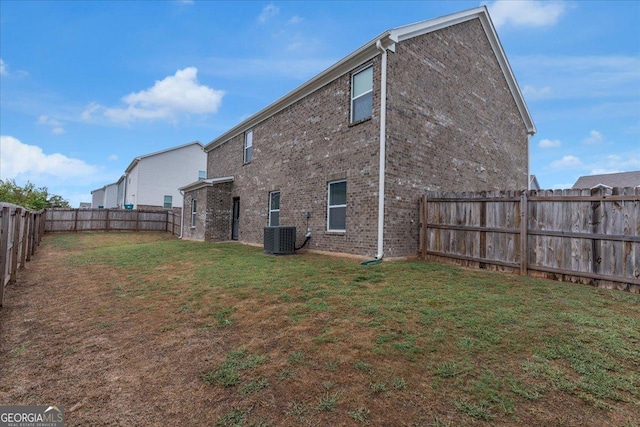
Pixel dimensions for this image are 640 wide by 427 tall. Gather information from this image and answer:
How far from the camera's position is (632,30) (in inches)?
373

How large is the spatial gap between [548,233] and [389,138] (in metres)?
4.34

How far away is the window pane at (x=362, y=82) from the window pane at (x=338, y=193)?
2.85 m

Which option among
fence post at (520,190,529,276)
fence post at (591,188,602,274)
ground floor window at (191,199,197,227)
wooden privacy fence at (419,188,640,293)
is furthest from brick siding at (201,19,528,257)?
ground floor window at (191,199,197,227)

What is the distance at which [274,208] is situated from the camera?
1305cm

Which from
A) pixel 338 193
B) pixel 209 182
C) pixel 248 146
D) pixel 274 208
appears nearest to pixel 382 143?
pixel 338 193

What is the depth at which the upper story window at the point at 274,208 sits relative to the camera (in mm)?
12801

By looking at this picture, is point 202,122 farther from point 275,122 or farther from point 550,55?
point 550,55

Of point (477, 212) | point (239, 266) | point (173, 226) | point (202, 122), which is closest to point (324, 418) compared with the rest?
point (239, 266)

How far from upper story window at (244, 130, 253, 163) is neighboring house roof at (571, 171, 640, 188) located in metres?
25.2

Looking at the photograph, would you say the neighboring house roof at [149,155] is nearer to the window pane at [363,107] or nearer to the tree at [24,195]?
the tree at [24,195]

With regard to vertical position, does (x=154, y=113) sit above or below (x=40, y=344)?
above

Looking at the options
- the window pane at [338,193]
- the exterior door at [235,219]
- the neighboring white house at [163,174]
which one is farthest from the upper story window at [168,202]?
the window pane at [338,193]

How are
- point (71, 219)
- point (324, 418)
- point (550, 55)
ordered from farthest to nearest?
point (71, 219), point (550, 55), point (324, 418)

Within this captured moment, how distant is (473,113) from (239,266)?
32.9ft
